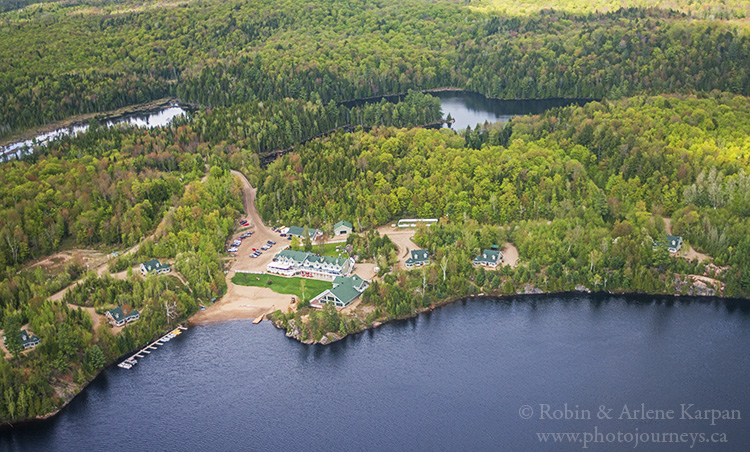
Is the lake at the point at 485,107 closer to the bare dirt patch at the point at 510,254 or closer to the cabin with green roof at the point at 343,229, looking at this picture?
the cabin with green roof at the point at 343,229

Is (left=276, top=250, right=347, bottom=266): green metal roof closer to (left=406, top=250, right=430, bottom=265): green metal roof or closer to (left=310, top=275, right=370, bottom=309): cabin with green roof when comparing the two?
(left=310, top=275, right=370, bottom=309): cabin with green roof

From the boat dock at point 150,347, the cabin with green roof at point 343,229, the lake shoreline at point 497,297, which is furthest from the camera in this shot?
the cabin with green roof at point 343,229

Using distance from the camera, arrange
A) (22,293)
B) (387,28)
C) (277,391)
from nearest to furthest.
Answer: (277,391)
(22,293)
(387,28)

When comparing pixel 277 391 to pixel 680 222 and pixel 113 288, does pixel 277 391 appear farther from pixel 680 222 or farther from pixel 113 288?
pixel 680 222

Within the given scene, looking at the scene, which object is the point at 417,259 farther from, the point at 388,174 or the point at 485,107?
the point at 485,107

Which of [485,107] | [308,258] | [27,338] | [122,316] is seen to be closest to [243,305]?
[308,258]

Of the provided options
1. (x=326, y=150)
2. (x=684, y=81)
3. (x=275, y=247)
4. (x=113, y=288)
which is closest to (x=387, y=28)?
(x=684, y=81)

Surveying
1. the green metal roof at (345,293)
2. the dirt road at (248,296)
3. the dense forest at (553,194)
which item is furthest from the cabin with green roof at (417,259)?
the dirt road at (248,296)
